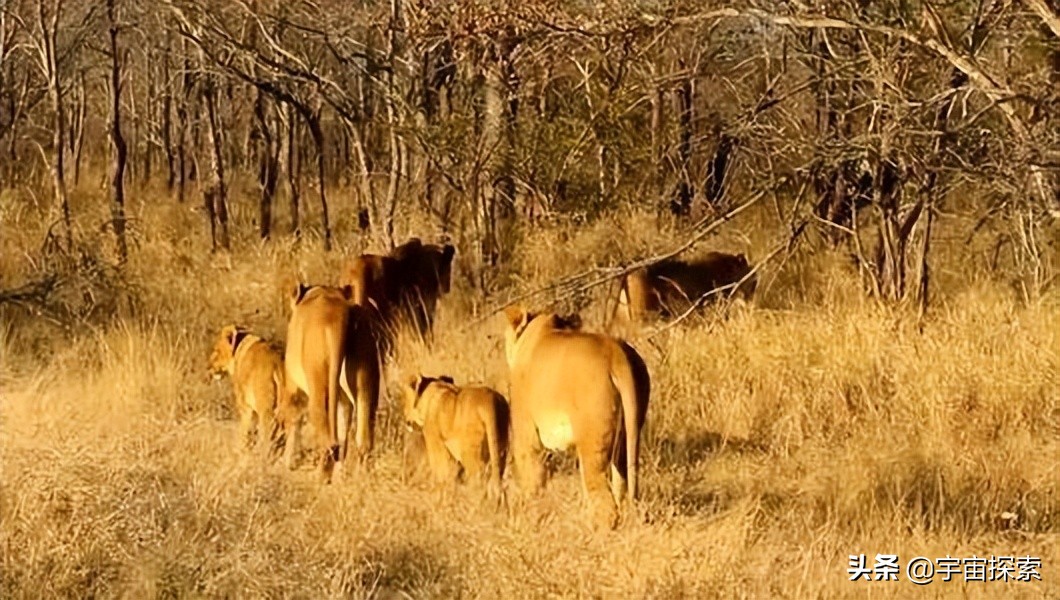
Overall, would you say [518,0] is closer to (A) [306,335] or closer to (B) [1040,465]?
(A) [306,335]

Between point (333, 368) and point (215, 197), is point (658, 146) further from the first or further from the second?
point (215, 197)

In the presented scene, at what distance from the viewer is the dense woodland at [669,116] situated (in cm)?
668

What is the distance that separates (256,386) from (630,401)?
98.2 inches

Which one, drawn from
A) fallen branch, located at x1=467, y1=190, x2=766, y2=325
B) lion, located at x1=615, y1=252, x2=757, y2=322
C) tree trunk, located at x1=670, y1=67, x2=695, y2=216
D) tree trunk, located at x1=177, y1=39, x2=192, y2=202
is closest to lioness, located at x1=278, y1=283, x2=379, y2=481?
fallen branch, located at x1=467, y1=190, x2=766, y2=325

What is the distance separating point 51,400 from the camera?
7.81 meters

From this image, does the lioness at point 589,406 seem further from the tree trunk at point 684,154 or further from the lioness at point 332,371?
the tree trunk at point 684,154

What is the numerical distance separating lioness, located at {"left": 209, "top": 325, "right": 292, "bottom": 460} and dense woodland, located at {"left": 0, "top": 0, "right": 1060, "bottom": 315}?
1731 mm

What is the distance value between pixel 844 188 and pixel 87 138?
73.0 feet

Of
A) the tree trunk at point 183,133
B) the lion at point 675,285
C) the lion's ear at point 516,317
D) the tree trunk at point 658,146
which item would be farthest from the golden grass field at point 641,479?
the tree trunk at point 183,133

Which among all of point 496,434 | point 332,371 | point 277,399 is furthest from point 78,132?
point 496,434

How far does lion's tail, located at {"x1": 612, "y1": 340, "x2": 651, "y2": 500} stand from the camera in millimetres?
5457

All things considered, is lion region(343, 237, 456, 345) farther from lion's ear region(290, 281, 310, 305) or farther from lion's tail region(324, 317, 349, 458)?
lion's tail region(324, 317, 349, 458)

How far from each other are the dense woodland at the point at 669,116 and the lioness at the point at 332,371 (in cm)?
132

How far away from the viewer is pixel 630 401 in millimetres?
5465
